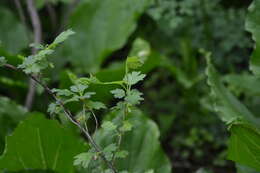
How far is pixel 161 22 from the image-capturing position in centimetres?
248

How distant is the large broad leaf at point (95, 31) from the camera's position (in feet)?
7.94

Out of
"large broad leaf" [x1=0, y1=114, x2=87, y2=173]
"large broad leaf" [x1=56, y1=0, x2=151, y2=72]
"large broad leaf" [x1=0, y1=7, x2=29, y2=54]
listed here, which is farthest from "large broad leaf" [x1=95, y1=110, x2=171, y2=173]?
"large broad leaf" [x1=0, y1=7, x2=29, y2=54]

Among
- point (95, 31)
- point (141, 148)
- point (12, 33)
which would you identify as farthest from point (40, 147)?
point (12, 33)

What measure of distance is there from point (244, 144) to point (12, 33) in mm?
1638

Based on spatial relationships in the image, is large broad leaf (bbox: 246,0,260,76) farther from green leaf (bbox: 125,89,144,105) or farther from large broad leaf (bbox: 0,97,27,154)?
large broad leaf (bbox: 0,97,27,154)

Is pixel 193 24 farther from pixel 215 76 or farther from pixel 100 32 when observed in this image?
pixel 215 76

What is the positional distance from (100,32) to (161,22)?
31 cm

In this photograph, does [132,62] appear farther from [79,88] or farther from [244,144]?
[244,144]

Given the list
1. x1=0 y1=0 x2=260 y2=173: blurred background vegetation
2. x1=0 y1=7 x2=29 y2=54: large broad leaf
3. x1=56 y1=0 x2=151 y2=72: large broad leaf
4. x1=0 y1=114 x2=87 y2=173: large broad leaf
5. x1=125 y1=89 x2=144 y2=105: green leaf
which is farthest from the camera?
x1=0 y1=7 x2=29 y2=54: large broad leaf

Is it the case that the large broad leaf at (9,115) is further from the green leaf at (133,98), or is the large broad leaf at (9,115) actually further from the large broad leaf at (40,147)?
the green leaf at (133,98)

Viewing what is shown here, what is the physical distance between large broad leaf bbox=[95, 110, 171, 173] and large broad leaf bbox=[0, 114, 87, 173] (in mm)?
119

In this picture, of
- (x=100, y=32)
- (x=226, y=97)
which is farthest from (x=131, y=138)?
(x=100, y=32)

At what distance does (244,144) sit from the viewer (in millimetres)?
1375

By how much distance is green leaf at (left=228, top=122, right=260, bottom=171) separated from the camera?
1.33 m
